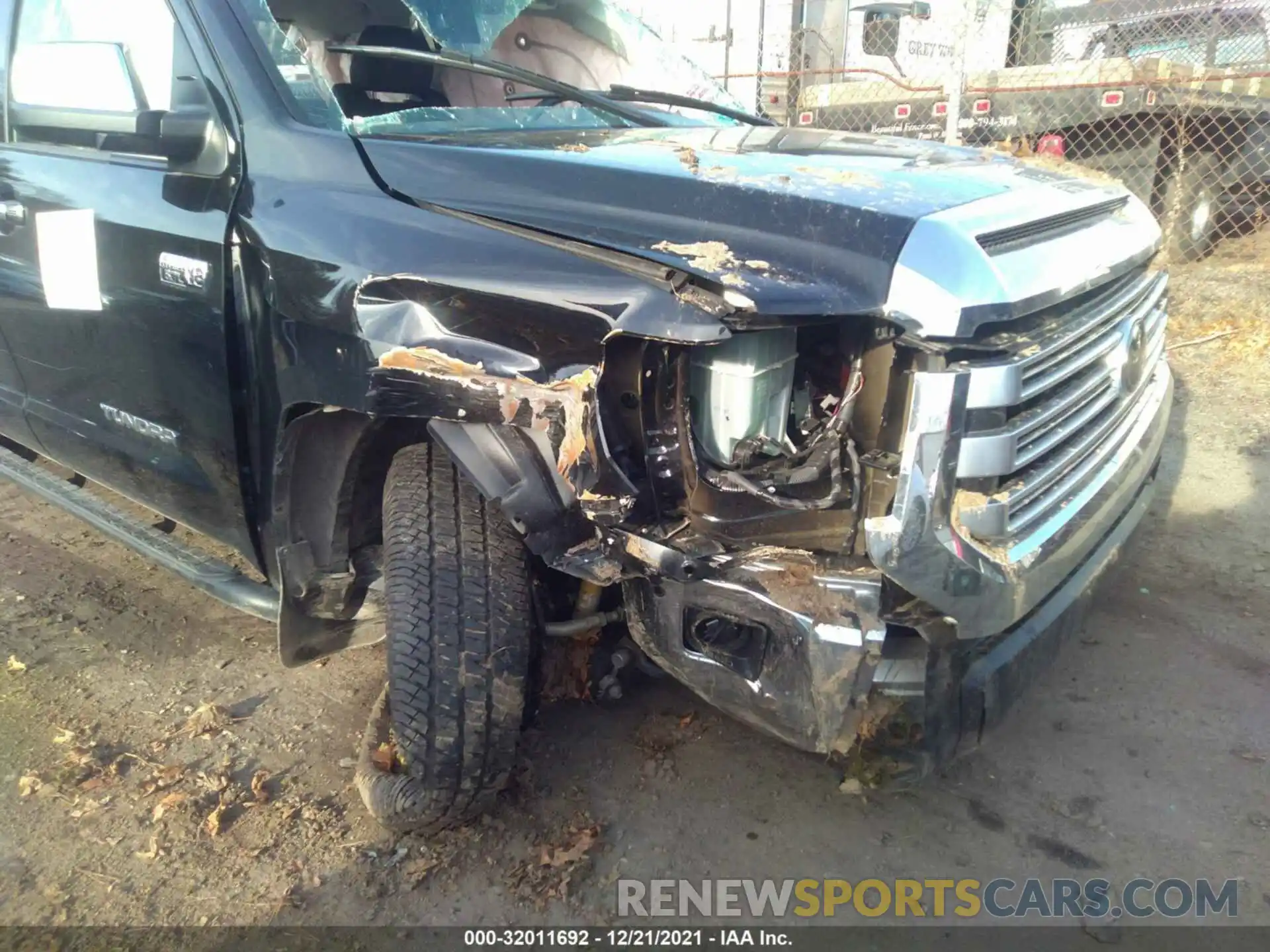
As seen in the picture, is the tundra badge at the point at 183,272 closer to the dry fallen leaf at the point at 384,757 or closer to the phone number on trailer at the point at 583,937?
the dry fallen leaf at the point at 384,757

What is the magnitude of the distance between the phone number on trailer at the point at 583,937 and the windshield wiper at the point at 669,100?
2403mm

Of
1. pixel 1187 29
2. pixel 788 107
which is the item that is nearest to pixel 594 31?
pixel 788 107

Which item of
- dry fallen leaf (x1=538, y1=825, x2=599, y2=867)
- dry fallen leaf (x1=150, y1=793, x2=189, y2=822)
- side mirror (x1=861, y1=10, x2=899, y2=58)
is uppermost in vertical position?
side mirror (x1=861, y1=10, x2=899, y2=58)

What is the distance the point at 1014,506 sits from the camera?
191 cm

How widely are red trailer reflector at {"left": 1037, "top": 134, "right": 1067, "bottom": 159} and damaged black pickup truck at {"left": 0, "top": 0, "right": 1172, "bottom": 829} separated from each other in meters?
4.08

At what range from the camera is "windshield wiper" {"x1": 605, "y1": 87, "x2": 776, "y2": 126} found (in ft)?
10.4

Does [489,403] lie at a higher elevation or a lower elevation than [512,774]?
higher

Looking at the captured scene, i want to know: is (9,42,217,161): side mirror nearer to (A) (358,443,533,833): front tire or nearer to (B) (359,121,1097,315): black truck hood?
(B) (359,121,1097,315): black truck hood

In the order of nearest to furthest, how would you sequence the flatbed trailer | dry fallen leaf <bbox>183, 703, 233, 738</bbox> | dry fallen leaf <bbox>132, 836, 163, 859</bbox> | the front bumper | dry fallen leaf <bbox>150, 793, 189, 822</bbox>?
1. the front bumper
2. dry fallen leaf <bbox>132, 836, 163, 859</bbox>
3. dry fallen leaf <bbox>150, 793, 189, 822</bbox>
4. dry fallen leaf <bbox>183, 703, 233, 738</bbox>
5. the flatbed trailer

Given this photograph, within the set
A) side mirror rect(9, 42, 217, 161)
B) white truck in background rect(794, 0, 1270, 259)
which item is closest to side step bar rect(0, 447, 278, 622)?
side mirror rect(9, 42, 217, 161)

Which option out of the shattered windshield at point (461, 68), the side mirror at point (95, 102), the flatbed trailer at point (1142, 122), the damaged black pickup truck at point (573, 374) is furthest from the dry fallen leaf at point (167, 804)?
the flatbed trailer at point (1142, 122)

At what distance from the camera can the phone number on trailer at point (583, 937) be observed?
2.06 metres

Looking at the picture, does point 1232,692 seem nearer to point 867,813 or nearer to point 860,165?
point 867,813

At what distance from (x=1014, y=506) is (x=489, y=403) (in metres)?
1.06
